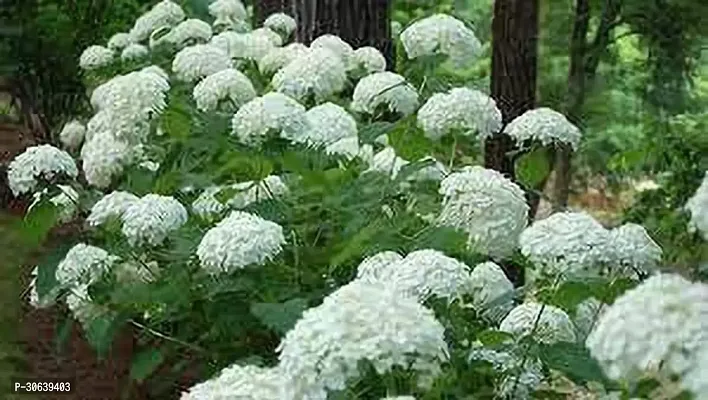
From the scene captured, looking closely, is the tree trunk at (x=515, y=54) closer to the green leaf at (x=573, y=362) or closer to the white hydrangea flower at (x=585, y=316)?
the white hydrangea flower at (x=585, y=316)

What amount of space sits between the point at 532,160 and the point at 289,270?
0.61 meters

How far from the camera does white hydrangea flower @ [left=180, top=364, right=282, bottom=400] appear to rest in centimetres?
175

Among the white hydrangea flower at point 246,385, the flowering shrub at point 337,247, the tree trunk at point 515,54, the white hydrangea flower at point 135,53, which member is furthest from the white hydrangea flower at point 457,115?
the tree trunk at point 515,54

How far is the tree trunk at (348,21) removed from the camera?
4750 millimetres

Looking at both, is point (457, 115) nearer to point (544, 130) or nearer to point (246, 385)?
point (544, 130)

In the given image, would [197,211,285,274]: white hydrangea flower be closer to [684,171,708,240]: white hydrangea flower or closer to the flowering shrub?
the flowering shrub

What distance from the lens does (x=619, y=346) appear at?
1415 mm

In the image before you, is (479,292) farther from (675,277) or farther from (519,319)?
(675,277)

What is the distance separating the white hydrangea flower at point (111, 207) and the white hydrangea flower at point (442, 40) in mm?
911

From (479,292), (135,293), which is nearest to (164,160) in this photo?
(135,293)

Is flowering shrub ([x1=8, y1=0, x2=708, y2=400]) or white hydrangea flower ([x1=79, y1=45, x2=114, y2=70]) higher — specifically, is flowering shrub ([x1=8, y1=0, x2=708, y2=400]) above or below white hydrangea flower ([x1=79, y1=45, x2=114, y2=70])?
above

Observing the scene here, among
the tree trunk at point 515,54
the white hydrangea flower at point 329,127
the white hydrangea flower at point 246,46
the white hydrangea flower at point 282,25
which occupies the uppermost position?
the white hydrangea flower at point 329,127

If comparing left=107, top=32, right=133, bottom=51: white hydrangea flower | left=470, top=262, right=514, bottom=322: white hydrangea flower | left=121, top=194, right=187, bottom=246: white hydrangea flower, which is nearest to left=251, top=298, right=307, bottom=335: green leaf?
left=470, top=262, right=514, bottom=322: white hydrangea flower

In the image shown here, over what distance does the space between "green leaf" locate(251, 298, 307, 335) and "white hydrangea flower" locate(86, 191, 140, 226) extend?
2.71 ft
